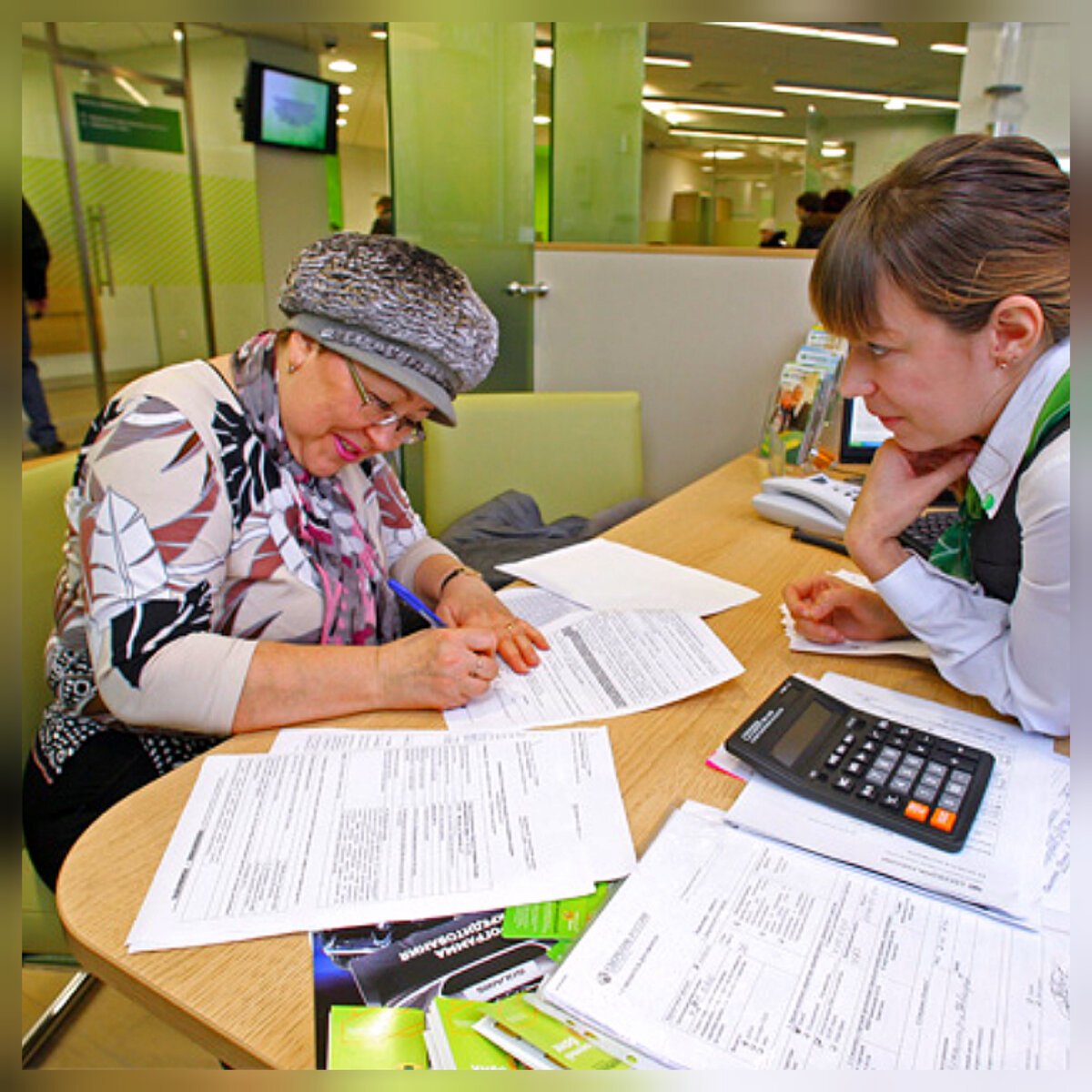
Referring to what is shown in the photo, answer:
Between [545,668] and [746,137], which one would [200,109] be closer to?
[746,137]

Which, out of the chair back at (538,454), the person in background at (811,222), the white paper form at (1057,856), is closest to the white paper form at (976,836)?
the white paper form at (1057,856)

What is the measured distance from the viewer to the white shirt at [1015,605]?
76 centimetres

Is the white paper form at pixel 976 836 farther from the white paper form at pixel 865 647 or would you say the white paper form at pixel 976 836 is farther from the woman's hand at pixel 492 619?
the woman's hand at pixel 492 619

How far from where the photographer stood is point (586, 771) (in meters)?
0.77

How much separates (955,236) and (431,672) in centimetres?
65

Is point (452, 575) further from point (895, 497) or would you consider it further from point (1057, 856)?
point (1057, 856)

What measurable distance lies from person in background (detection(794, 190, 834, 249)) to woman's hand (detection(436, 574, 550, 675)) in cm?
91

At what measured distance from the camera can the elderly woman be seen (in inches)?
34.7

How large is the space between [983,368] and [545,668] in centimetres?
55

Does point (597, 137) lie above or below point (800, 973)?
above

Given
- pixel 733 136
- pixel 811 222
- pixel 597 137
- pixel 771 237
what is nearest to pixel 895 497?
pixel 597 137

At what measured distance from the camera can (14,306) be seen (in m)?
0.24

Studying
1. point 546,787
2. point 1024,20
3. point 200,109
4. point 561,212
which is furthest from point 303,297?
point 200,109

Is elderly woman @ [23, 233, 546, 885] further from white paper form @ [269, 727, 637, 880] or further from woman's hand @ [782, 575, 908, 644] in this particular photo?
woman's hand @ [782, 575, 908, 644]
